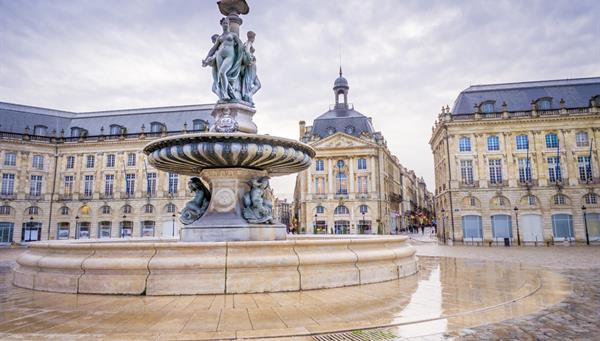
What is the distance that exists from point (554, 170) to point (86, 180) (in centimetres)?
5381

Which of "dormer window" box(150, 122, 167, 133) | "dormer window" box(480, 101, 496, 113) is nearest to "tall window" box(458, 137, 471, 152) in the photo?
"dormer window" box(480, 101, 496, 113)

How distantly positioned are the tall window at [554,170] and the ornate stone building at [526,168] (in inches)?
3.3

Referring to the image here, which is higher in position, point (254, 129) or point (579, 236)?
point (254, 129)

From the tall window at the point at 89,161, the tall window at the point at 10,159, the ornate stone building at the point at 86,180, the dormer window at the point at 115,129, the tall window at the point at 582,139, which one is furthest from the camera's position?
the dormer window at the point at 115,129

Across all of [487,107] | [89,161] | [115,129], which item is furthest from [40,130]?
[487,107]

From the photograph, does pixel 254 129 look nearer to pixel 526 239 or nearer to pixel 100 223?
pixel 526 239

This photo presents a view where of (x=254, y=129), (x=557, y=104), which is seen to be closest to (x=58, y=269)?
(x=254, y=129)

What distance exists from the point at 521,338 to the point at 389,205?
55768 millimetres

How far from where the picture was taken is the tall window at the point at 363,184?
175ft

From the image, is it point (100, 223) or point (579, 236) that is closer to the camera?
point (579, 236)

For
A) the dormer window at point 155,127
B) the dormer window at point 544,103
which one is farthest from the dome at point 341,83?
the dormer window at point 544,103

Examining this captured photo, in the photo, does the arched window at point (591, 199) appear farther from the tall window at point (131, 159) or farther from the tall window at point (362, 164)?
the tall window at point (131, 159)

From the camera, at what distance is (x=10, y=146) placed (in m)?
46.1

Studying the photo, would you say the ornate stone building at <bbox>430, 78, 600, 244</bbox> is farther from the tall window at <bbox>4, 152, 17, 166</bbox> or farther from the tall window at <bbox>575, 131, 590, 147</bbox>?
the tall window at <bbox>4, 152, 17, 166</bbox>
